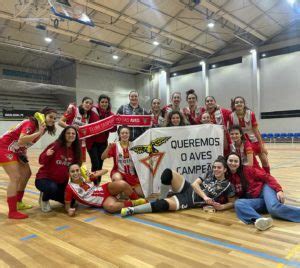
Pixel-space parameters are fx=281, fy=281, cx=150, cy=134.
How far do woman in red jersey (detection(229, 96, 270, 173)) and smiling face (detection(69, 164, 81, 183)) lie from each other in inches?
91.4

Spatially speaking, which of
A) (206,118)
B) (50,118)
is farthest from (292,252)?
(50,118)

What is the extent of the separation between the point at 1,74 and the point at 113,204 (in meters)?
20.4

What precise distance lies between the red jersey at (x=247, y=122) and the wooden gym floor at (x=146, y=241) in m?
1.34

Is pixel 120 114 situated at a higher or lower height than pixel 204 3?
lower

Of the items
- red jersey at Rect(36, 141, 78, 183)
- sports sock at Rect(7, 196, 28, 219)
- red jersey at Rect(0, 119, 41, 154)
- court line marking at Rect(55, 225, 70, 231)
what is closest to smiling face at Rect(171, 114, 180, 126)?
red jersey at Rect(36, 141, 78, 183)

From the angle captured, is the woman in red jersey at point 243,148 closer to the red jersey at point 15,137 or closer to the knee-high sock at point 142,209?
the knee-high sock at point 142,209

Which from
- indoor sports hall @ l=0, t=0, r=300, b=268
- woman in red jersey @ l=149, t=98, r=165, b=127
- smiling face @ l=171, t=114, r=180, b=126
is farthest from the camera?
woman in red jersey @ l=149, t=98, r=165, b=127

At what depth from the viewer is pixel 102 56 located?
21.0m

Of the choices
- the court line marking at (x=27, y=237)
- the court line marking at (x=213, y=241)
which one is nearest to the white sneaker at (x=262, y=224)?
the court line marking at (x=213, y=241)

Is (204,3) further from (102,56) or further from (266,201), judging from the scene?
(266,201)

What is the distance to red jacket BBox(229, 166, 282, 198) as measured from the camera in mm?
3312

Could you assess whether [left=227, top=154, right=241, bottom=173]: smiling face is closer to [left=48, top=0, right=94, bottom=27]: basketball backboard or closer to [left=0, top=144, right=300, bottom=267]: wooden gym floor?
[left=0, top=144, right=300, bottom=267]: wooden gym floor

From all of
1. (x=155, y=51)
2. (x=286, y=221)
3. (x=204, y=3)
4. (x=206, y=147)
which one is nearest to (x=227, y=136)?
(x=206, y=147)

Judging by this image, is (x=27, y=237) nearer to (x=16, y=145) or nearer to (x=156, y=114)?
(x=16, y=145)
